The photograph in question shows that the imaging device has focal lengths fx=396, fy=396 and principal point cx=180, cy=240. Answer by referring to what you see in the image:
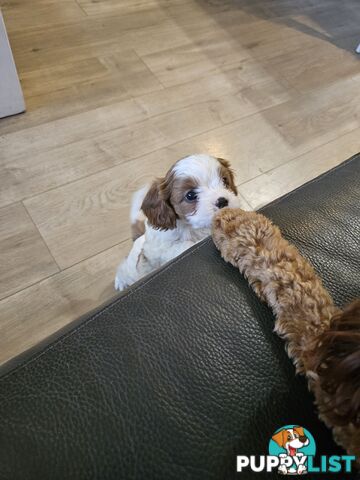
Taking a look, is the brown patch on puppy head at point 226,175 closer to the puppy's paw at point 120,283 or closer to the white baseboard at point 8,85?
the puppy's paw at point 120,283

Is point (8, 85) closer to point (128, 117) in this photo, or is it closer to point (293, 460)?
point (128, 117)

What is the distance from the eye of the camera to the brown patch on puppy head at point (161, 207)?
997 mm

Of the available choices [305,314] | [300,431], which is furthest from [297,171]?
[300,431]

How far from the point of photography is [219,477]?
43cm

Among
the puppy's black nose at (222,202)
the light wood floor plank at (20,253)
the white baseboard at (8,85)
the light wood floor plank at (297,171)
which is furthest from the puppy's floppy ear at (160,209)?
the white baseboard at (8,85)

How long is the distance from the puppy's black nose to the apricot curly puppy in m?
0.26

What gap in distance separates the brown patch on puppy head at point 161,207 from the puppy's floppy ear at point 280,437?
0.62 m

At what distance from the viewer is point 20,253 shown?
1235 mm

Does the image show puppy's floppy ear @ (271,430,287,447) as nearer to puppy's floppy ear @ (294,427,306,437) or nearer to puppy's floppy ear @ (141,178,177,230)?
puppy's floppy ear @ (294,427,306,437)

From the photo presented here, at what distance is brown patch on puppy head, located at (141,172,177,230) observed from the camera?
997 mm

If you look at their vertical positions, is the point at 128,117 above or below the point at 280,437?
below

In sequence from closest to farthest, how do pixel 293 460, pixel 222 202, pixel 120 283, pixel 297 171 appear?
pixel 293 460 < pixel 222 202 < pixel 120 283 < pixel 297 171

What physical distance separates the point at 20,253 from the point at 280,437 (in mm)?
1009

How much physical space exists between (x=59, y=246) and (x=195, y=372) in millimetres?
886
